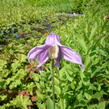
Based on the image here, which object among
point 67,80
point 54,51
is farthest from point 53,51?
point 67,80

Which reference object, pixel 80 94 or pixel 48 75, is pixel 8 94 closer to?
pixel 48 75

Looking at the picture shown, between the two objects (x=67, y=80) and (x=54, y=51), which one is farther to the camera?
(x=67, y=80)

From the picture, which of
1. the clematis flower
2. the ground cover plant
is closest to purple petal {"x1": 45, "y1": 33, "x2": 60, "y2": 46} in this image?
the clematis flower

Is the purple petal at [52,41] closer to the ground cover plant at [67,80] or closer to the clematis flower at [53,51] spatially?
the clematis flower at [53,51]

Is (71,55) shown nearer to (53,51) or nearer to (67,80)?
(53,51)

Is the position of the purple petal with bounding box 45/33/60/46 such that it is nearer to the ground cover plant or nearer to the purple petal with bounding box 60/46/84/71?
the purple petal with bounding box 60/46/84/71

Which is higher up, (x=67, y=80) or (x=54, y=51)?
(x=54, y=51)

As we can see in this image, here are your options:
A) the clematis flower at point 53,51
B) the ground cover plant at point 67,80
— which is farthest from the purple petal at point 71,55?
the ground cover plant at point 67,80

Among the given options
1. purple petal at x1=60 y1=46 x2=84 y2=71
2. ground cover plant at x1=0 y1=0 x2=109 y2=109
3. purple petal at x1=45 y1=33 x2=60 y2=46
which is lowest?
ground cover plant at x1=0 y1=0 x2=109 y2=109

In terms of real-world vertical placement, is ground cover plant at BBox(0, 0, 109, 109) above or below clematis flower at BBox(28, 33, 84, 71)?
below

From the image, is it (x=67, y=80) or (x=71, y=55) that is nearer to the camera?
(x=71, y=55)

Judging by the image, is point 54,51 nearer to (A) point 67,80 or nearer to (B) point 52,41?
(B) point 52,41

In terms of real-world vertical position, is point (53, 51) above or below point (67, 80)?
above
